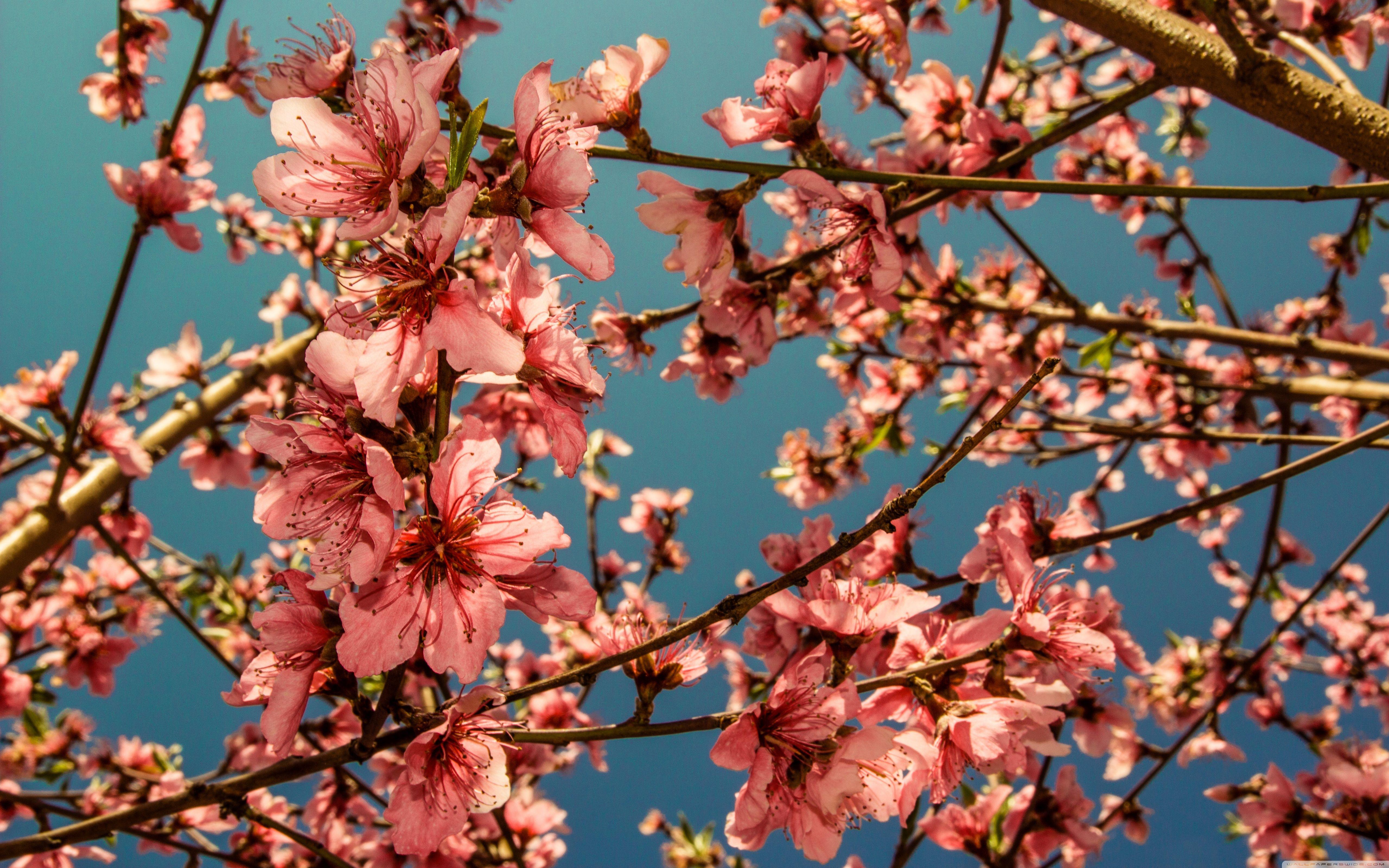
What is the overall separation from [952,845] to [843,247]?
84.5 inches

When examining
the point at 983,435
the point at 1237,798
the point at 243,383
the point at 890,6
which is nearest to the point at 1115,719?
the point at 1237,798

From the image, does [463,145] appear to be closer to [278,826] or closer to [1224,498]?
[278,826]

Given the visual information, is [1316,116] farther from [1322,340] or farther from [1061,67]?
[1061,67]

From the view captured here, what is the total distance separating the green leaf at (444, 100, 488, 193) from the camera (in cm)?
106

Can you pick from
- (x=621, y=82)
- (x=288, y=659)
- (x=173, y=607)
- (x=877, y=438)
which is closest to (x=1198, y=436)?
(x=877, y=438)

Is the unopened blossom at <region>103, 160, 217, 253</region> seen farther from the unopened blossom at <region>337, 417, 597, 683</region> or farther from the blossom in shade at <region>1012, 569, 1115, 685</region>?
the blossom in shade at <region>1012, 569, 1115, 685</region>

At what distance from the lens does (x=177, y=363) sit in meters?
3.67

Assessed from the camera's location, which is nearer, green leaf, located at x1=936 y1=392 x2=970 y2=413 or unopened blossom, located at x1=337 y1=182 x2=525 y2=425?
unopened blossom, located at x1=337 y1=182 x2=525 y2=425

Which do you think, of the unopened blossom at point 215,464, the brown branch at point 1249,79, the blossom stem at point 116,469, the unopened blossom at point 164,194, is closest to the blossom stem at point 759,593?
the brown branch at point 1249,79

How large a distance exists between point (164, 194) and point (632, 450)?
2528 millimetres

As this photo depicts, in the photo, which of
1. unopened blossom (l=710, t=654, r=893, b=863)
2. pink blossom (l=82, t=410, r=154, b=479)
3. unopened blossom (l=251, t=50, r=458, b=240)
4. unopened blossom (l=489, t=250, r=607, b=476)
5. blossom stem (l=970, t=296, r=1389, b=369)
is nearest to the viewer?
unopened blossom (l=251, t=50, r=458, b=240)

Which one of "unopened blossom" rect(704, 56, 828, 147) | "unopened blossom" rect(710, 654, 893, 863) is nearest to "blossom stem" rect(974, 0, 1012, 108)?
"unopened blossom" rect(704, 56, 828, 147)

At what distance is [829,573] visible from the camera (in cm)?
188

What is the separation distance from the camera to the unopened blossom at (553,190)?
125 centimetres
